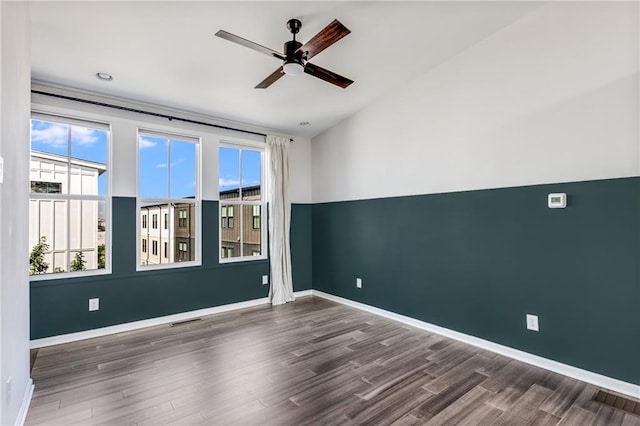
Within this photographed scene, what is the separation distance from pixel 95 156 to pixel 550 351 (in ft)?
17.2

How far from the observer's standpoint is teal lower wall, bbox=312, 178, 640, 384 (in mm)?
2479

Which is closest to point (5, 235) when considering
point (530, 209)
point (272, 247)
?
point (272, 247)

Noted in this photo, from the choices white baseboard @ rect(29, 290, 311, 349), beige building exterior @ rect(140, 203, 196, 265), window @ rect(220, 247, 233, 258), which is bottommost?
white baseboard @ rect(29, 290, 311, 349)

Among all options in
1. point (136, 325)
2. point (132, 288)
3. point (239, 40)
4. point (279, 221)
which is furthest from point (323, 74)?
point (136, 325)

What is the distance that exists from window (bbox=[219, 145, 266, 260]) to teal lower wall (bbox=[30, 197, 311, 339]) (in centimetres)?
21

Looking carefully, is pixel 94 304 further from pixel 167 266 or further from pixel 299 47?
pixel 299 47

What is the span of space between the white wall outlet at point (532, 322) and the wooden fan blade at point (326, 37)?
297 cm

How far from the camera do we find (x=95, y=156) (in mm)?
3801

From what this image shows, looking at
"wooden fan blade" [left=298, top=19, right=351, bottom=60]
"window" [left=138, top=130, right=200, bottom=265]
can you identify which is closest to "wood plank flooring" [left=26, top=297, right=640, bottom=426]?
"window" [left=138, top=130, right=200, bottom=265]

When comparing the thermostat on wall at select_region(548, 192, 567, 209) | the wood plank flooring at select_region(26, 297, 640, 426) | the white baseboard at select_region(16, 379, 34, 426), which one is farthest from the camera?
the thermostat on wall at select_region(548, 192, 567, 209)

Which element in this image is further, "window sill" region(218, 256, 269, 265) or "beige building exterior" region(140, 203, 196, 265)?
"window sill" region(218, 256, 269, 265)

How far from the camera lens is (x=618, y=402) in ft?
7.58

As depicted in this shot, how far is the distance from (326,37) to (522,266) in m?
2.72

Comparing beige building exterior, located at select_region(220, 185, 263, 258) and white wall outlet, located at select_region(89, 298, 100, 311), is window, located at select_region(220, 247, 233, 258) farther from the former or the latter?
white wall outlet, located at select_region(89, 298, 100, 311)
